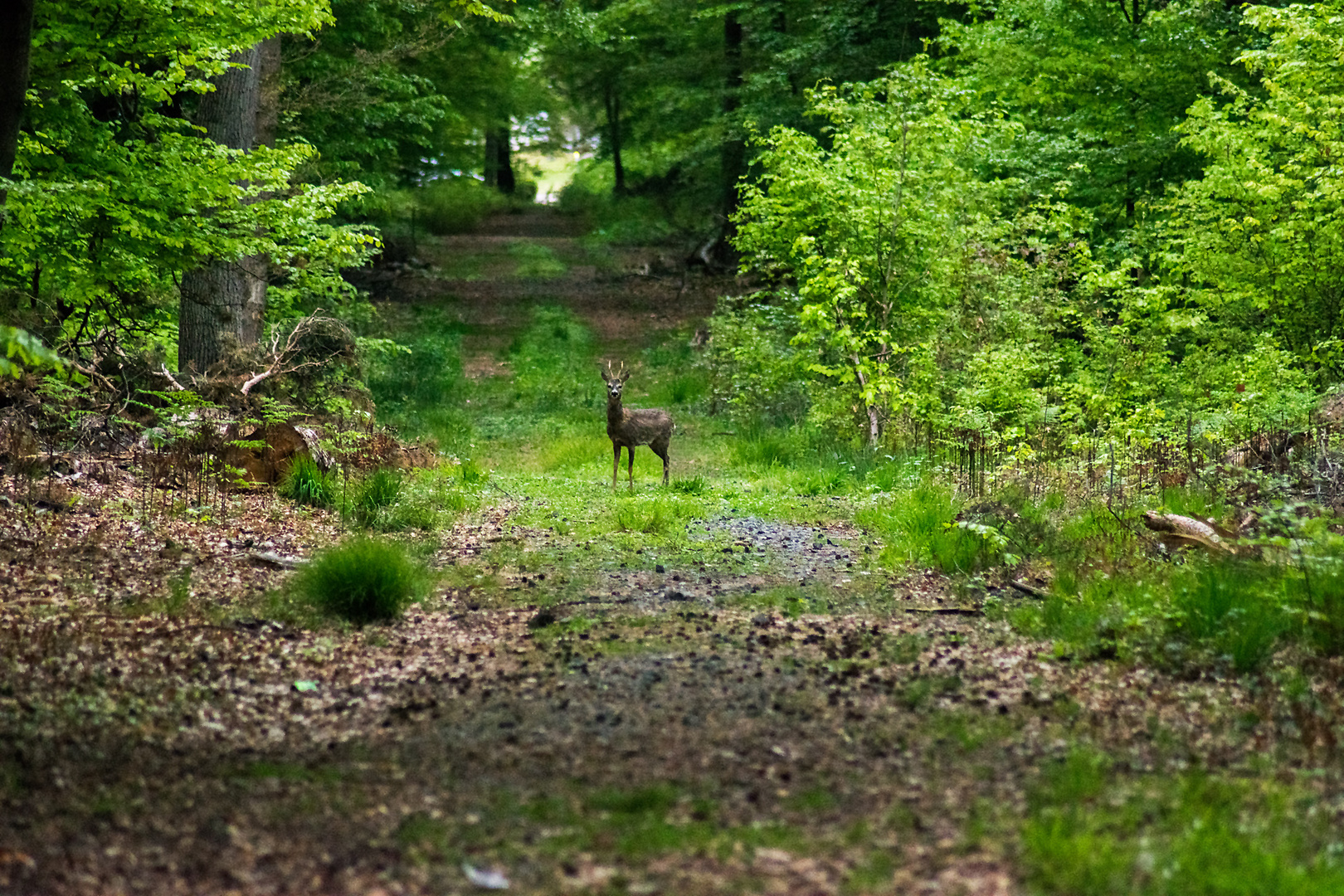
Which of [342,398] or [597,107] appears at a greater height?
[597,107]

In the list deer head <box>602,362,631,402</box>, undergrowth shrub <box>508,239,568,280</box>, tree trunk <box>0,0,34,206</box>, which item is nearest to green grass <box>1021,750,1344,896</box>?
tree trunk <box>0,0,34,206</box>

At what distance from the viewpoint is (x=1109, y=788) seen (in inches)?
159

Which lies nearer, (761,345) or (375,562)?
(375,562)

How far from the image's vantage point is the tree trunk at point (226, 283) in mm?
12305

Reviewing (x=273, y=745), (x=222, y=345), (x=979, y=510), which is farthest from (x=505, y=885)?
(x=222, y=345)

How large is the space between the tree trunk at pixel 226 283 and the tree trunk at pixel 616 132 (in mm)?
19075

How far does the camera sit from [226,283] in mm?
12867

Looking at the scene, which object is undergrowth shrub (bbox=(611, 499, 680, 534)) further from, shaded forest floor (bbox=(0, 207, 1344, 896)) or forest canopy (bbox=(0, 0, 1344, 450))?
forest canopy (bbox=(0, 0, 1344, 450))

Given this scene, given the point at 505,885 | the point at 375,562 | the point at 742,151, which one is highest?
the point at 742,151

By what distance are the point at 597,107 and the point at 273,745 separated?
3622 centimetres

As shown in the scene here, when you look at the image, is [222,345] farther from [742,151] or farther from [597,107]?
[597,107]

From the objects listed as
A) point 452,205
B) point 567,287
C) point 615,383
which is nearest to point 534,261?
point 567,287

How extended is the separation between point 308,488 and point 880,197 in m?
7.63

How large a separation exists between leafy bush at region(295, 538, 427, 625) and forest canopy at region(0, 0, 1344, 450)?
2937 millimetres
